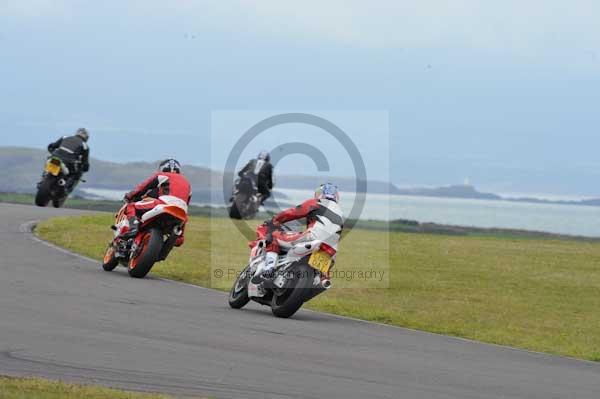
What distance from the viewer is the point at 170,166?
18.5m

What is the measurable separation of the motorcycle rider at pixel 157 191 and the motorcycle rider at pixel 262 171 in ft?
55.7

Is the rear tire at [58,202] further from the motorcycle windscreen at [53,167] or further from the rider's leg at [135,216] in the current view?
the rider's leg at [135,216]

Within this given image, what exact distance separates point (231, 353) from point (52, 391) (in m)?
2.80

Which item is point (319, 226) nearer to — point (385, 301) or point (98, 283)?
point (98, 283)

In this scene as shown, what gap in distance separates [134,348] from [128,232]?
7.49 meters

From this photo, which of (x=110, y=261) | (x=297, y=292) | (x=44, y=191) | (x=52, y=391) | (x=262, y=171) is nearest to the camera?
(x=52, y=391)

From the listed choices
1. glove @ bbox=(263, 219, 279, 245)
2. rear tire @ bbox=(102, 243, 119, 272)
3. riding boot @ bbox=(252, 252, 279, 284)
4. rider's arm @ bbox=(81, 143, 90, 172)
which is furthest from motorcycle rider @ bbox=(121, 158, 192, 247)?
rider's arm @ bbox=(81, 143, 90, 172)

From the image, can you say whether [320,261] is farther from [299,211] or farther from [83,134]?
[83,134]

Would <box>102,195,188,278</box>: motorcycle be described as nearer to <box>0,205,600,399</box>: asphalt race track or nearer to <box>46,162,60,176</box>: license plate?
<box>0,205,600,399</box>: asphalt race track

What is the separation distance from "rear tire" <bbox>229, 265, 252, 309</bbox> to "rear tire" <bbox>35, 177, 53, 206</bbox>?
1771 cm

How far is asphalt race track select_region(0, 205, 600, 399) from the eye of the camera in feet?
31.7

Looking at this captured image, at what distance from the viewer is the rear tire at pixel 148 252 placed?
58.4 feet

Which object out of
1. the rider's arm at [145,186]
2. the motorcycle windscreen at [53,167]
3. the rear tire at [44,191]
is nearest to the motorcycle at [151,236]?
the rider's arm at [145,186]

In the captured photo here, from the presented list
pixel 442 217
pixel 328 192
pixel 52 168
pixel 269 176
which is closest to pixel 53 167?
pixel 52 168
